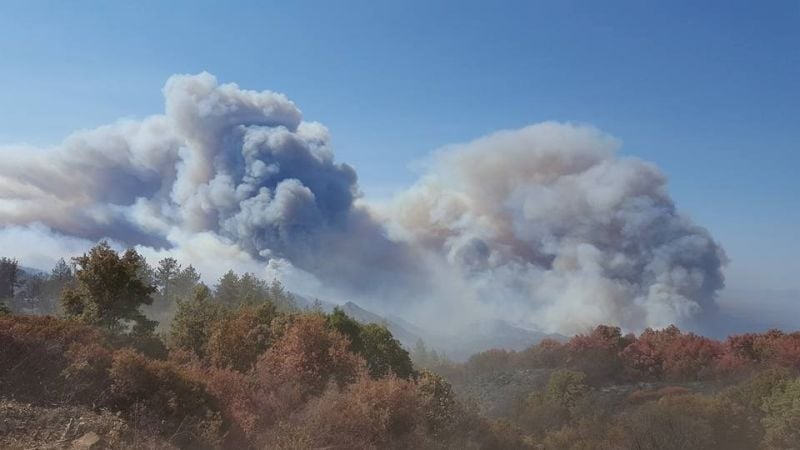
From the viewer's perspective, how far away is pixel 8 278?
2913 inches

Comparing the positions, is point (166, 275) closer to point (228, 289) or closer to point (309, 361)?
point (228, 289)

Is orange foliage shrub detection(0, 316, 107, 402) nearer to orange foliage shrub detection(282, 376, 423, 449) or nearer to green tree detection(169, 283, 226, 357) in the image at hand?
orange foliage shrub detection(282, 376, 423, 449)

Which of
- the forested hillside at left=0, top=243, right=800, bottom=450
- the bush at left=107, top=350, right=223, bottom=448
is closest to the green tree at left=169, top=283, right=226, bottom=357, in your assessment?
the forested hillside at left=0, top=243, right=800, bottom=450

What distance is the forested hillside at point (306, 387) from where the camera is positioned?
15.7 m

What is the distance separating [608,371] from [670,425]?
101 feet

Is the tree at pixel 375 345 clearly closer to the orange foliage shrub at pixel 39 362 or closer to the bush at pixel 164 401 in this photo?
the bush at pixel 164 401

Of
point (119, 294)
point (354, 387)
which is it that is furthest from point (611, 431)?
point (119, 294)

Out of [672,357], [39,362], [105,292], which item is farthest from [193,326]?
[672,357]

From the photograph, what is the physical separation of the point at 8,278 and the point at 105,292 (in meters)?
54.7

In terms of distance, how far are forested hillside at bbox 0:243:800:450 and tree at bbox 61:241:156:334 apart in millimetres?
69

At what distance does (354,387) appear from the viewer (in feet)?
60.3

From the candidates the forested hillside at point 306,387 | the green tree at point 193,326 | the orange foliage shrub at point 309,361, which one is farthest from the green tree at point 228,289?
the orange foliage shrub at point 309,361

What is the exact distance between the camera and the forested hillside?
51.4 ft

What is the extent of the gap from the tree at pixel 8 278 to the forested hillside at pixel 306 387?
33041 millimetres
